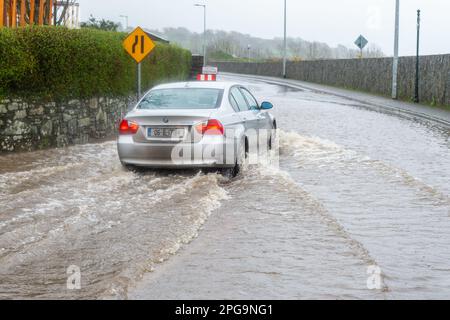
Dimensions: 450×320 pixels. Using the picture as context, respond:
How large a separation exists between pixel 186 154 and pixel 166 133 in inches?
16.5

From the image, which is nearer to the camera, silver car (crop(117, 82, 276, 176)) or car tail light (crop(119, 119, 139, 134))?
silver car (crop(117, 82, 276, 176))

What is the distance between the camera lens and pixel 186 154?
1002 cm

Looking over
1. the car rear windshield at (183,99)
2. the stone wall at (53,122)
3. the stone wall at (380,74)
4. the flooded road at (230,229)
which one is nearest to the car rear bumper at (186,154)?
the flooded road at (230,229)

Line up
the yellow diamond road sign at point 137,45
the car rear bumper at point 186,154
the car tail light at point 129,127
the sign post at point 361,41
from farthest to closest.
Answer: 1. the sign post at point 361,41
2. the yellow diamond road sign at point 137,45
3. the car tail light at point 129,127
4. the car rear bumper at point 186,154

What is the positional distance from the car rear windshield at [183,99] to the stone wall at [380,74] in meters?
18.5

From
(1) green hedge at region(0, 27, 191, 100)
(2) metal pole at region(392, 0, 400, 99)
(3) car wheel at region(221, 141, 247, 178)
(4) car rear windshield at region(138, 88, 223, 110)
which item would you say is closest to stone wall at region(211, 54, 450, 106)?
(2) metal pole at region(392, 0, 400, 99)

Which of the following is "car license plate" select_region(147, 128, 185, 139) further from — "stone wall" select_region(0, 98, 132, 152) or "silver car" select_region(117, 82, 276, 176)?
"stone wall" select_region(0, 98, 132, 152)

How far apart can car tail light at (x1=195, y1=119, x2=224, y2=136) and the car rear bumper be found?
8 centimetres

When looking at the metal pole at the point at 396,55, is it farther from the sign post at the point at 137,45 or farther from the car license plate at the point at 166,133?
the car license plate at the point at 166,133

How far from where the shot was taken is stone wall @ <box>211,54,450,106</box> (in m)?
28.4

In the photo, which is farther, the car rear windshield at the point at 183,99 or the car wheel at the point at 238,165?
the car rear windshield at the point at 183,99

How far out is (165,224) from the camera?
24.2 feet

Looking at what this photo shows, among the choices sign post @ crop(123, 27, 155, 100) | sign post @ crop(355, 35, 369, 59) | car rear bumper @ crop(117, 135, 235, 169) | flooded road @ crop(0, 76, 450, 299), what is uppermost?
sign post @ crop(355, 35, 369, 59)

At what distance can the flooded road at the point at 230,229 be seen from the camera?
5453 mm
